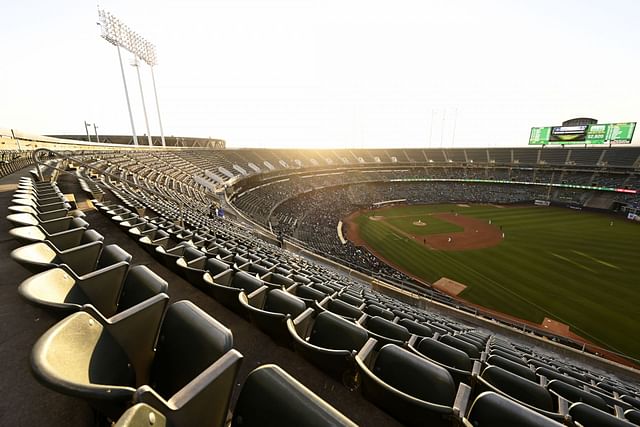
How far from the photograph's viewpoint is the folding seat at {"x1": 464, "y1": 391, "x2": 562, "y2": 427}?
2062 mm

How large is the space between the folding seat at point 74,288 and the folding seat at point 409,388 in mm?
2747

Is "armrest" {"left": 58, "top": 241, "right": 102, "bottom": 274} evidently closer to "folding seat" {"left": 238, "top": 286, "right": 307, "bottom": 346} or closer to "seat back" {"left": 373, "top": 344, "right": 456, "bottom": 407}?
"folding seat" {"left": 238, "top": 286, "right": 307, "bottom": 346}

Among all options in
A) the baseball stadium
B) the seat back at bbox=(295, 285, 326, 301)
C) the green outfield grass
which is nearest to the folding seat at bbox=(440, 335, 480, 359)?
the baseball stadium

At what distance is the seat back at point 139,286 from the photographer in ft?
9.86

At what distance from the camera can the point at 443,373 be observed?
2.77 metres

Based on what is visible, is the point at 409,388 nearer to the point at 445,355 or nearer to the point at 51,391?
the point at 445,355

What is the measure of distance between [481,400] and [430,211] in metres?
50.2

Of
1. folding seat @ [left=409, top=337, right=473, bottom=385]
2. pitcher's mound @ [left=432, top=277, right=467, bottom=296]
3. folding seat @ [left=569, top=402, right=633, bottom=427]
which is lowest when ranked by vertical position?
pitcher's mound @ [left=432, top=277, right=467, bottom=296]

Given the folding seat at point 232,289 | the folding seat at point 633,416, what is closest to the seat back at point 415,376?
the folding seat at point 232,289

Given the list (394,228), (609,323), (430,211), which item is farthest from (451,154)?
(609,323)

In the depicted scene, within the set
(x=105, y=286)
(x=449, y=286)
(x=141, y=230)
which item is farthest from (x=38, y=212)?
(x=449, y=286)

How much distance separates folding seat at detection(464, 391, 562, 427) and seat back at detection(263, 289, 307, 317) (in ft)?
7.84

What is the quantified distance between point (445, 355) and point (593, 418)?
1.86m

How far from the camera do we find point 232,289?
4.08 metres
